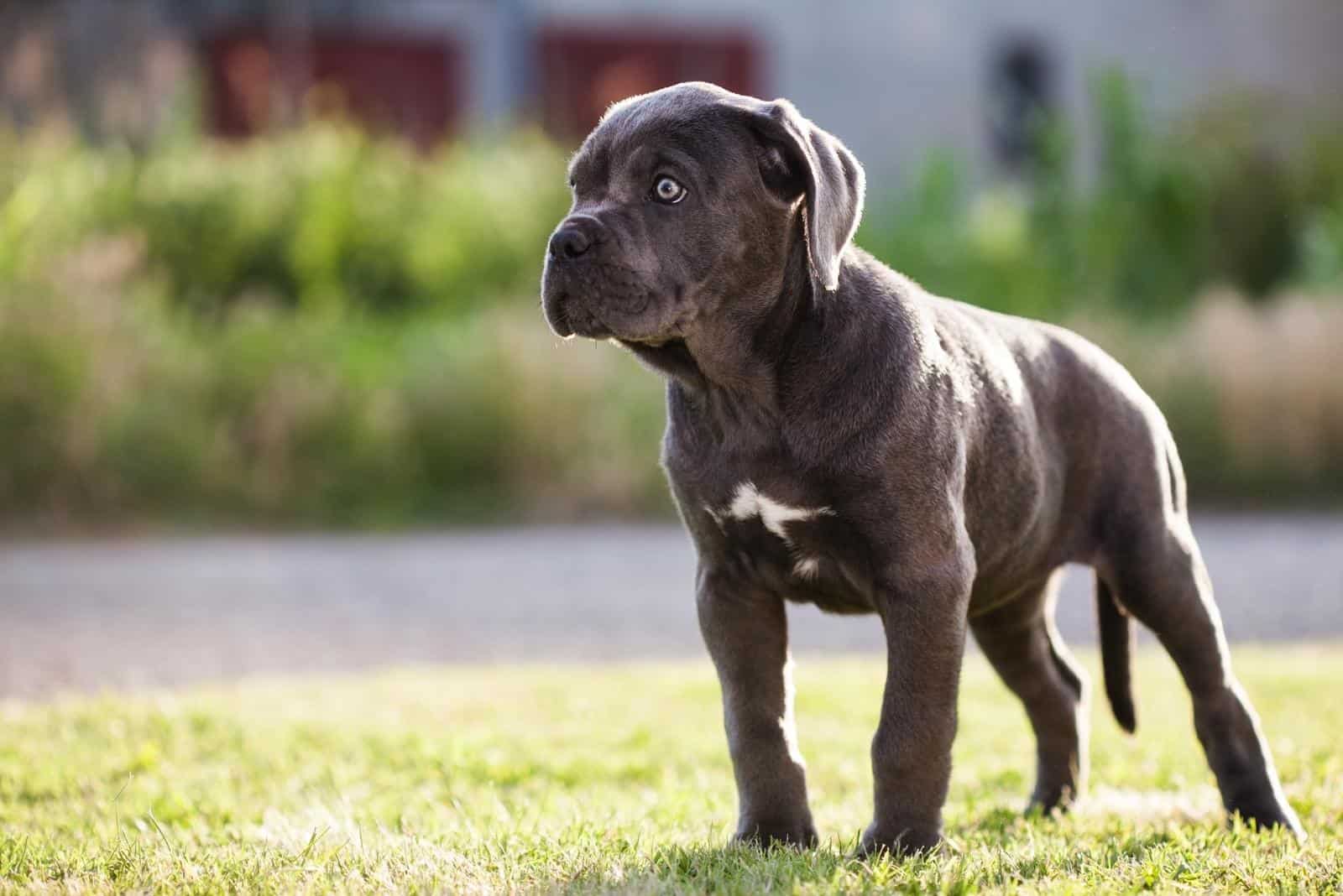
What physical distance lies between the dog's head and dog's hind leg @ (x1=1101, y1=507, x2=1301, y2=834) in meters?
1.27

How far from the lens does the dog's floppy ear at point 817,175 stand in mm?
3930

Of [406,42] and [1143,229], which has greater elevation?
[406,42]

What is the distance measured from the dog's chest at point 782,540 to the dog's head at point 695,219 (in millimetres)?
431

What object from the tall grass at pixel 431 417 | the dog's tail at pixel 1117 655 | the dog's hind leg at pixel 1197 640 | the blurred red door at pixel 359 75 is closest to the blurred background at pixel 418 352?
the tall grass at pixel 431 417

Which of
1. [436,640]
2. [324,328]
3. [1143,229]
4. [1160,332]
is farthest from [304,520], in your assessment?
[1143,229]

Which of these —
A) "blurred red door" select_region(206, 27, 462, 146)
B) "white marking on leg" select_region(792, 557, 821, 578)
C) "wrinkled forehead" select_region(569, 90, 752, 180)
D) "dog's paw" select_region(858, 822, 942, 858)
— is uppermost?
"blurred red door" select_region(206, 27, 462, 146)

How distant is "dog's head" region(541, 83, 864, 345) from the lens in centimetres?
394

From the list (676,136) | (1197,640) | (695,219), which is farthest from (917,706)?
(676,136)

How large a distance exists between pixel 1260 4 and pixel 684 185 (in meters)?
23.2

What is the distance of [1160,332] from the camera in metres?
14.7

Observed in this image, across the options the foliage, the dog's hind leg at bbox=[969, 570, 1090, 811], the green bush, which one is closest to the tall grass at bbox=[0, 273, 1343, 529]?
the green bush

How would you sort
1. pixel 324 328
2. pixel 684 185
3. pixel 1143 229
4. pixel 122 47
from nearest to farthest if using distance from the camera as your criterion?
pixel 684 185
pixel 324 328
pixel 1143 229
pixel 122 47

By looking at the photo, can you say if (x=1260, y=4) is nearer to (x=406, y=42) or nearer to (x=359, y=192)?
(x=406, y=42)

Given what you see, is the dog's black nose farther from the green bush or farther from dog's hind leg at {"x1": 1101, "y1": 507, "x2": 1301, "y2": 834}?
the green bush
